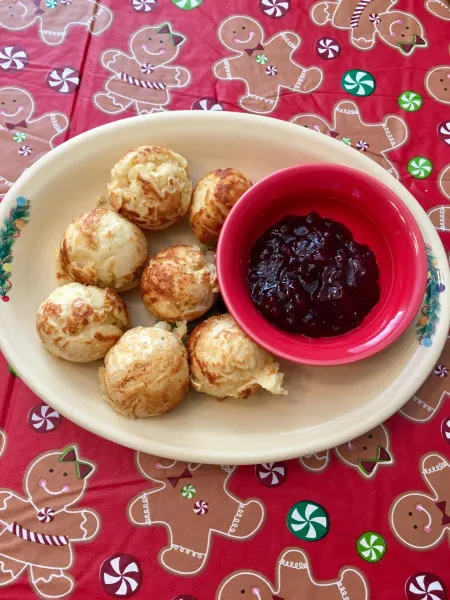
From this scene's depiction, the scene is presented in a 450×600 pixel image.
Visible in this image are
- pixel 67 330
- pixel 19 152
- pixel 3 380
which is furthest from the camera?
pixel 19 152

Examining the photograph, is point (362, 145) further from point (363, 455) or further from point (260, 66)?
point (363, 455)

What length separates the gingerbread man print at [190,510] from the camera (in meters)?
1.96

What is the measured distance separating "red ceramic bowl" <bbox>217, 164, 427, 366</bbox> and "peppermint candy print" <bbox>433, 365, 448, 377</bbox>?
421mm

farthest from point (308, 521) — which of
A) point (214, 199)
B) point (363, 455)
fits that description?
point (214, 199)

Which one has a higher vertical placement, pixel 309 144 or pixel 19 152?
pixel 309 144

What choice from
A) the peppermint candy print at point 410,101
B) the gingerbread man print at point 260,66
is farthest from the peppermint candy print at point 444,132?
the gingerbread man print at point 260,66

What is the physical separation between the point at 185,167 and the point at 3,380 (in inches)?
44.1

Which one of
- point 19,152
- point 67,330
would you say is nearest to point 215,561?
point 67,330

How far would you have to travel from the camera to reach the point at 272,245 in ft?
6.65

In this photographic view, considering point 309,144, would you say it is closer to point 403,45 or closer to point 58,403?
point 403,45

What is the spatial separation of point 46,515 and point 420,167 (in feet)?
7.11

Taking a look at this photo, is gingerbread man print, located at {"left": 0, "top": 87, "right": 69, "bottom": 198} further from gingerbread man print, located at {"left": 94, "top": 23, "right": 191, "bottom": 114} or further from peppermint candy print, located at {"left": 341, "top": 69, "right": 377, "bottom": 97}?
peppermint candy print, located at {"left": 341, "top": 69, "right": 377, "bottom": 97}

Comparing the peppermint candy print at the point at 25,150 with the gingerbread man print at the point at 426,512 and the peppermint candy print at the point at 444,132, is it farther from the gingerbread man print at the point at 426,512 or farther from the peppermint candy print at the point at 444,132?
the gingerbread man print at the point at 426,512

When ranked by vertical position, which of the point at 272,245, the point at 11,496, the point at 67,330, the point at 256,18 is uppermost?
the point at 256,18
